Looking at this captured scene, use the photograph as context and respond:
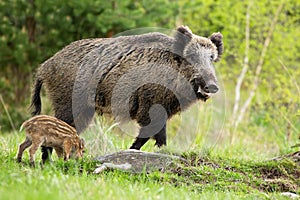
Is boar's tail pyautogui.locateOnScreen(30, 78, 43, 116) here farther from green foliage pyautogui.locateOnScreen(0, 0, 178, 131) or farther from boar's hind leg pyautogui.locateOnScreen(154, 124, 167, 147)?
green foliage pyautogui.locateOnScreen(0, 0, 178, 131)

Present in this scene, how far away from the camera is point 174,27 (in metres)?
14.4

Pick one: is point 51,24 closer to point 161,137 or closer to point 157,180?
point 161,137

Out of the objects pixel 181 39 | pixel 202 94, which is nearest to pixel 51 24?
pixel 181 39

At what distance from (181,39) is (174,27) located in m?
6.85

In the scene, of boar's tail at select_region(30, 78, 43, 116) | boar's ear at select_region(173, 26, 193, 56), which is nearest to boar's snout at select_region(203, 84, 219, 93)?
boar's ear at select_region(173, 26, 193, 56)

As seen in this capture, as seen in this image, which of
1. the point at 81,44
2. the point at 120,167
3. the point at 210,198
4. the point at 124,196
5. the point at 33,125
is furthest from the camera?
the point at 81,44

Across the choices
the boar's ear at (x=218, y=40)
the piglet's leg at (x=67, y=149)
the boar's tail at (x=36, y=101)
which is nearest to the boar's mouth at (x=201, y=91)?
the boar's ear at (x=218, y=40)

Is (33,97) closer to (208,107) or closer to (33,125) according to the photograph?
(33,125)

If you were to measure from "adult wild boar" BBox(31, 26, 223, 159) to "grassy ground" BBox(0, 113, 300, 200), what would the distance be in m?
0.59

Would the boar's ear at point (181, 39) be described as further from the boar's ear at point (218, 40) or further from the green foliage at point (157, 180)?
the green foliage at point (157, 180)

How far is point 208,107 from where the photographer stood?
510 inches

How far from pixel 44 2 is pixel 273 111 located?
5958 mm

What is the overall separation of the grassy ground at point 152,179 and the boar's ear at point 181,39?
1395mm

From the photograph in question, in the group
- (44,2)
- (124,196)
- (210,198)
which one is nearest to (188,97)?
(210,198)
